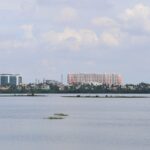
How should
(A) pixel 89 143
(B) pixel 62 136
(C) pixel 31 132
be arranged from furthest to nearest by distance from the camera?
(C) pixel 31 132, (B) pixel 62 136, (A) pixel 89 143

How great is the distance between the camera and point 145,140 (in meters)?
57.2

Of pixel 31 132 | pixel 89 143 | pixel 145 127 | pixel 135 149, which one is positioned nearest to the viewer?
pixel 135 149

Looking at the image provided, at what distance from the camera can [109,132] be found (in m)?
65.9

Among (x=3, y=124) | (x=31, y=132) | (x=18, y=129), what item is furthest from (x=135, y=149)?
(x=3, y=124)

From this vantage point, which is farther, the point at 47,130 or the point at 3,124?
the point at 3,124

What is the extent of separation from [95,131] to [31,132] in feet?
22.7

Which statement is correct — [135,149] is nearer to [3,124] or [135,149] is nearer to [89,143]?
[89,143]

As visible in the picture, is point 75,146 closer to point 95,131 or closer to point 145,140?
point 145,140

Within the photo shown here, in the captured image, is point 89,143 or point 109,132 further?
point 109,132

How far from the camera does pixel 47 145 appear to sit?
53531 mm

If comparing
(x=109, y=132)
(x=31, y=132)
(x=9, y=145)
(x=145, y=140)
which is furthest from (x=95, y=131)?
(x=9, y=145)

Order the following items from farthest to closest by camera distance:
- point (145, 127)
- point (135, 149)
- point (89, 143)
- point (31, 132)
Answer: point (145, 127)
point (31, 132)
point (89, 143)
point (135, 149)

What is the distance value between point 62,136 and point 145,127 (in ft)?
49.4

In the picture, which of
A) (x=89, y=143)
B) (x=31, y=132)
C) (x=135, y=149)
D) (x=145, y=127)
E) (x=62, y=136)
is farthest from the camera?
(x=145, y=127)
